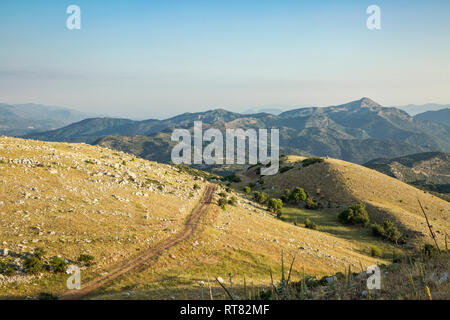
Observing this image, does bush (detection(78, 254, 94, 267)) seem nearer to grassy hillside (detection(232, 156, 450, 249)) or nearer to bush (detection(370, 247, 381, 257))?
bush (detection(370, 247, 381, 257))

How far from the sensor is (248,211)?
1800 inches

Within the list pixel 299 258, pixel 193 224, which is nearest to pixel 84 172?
pixel 193 224

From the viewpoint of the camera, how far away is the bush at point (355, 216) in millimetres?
52719

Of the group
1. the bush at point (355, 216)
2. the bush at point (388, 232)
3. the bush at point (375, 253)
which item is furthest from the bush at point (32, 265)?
the bush at point (355, 216)

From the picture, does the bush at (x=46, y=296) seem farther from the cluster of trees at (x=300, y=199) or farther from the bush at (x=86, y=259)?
the cluster of trees at (x=300, y=199)

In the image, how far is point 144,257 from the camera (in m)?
23.3

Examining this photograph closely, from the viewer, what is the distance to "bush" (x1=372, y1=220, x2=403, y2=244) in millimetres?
46344

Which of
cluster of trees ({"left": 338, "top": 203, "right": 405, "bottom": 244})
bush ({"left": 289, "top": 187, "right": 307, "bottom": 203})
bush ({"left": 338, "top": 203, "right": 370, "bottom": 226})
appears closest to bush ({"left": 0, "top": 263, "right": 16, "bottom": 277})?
cluster of trees ({"left": 338, "top": 203, "right": 405, "bottom": 244})

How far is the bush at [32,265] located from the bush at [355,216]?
51.0 metres

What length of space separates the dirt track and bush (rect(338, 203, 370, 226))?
103ft

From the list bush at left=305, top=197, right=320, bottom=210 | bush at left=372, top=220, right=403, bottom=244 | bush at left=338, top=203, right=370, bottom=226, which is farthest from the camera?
bush at left=305, top=197, right=320, bottom=210

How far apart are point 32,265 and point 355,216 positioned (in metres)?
52.6

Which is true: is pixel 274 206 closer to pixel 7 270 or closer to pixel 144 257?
pixel 144 257
